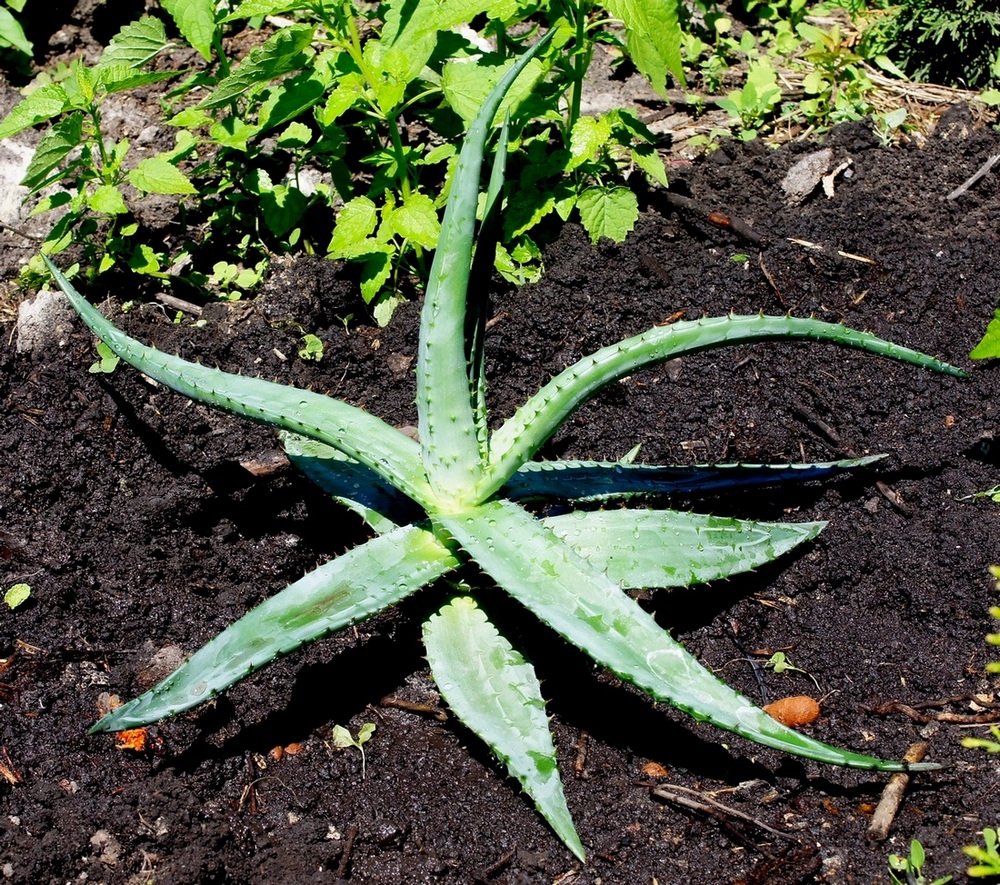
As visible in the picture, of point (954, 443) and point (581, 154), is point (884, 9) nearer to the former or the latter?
point (581, 154)

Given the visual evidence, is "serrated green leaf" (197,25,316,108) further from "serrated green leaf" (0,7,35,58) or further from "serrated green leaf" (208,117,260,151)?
"serrated green leaf" (0,7,35,58)

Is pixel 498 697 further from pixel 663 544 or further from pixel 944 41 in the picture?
pixel 944 41

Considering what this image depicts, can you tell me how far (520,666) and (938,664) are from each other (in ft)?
3.06

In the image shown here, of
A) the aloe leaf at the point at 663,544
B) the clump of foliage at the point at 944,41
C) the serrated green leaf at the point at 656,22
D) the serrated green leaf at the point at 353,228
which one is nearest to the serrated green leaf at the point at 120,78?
the serrated green leaf at the point at 353,228

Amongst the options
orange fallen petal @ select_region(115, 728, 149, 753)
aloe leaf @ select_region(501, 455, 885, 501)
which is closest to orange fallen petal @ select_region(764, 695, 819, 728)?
aloe leaf @ select_region(501, 455, 885, 501)

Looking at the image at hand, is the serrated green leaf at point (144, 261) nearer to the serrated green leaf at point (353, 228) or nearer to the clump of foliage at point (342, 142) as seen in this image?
the clump of foliage at point (342, 142)

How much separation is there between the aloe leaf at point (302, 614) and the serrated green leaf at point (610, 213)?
118 centimetres

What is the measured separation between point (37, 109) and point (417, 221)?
1020mm

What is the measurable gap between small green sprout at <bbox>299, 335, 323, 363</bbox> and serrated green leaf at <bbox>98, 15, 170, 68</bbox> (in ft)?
2.90

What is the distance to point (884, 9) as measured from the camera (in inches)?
141

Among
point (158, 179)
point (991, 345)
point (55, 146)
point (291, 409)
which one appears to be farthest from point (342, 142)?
point (991, 345)

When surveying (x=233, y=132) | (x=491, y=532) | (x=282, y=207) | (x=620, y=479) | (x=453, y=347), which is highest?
(x=233, y=132)

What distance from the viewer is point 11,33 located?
3379 millimetres

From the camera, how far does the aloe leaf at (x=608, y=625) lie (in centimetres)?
146
